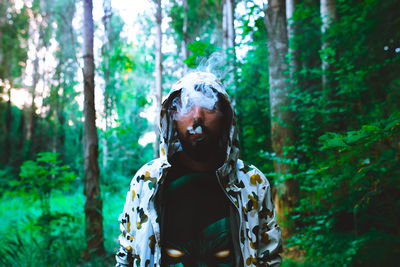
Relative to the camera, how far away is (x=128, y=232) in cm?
173

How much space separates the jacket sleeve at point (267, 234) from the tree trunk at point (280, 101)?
302cm

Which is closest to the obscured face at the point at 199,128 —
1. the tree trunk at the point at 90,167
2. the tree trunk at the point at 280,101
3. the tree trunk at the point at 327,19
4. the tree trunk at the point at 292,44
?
the tree trunk at the point at 90,167

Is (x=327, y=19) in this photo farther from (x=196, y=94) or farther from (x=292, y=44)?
(x=196, y=94)

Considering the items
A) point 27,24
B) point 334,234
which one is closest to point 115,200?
point 334,234

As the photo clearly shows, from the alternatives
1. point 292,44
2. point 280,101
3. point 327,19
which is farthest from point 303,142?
point 327,19

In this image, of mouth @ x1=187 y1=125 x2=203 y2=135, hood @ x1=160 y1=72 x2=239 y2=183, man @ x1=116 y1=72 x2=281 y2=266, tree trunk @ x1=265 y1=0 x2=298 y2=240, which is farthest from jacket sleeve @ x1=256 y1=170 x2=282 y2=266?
tree trunk @ x1=265 y1=0 x2=298 y2=240

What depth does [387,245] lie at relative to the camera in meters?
2.77

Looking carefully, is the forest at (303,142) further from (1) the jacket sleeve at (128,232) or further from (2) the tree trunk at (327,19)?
(1) the jacket sleeve at (128,232)

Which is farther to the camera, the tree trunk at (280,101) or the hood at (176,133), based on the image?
the tree trunk at (280,101)

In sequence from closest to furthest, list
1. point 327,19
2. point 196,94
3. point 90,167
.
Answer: point 196,94
point 90,167
point 327,19

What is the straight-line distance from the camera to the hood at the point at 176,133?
1.76 meters

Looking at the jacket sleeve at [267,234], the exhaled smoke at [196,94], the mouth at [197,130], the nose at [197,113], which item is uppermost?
the exhaled smoke at [196,94]

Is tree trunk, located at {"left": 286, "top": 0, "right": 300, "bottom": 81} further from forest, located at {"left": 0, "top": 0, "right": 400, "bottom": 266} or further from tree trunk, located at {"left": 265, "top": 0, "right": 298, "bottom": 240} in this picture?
tree trunk, located at {"left": 265, "top": 0, "right": 298, "bottom": 240}

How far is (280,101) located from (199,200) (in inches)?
141
